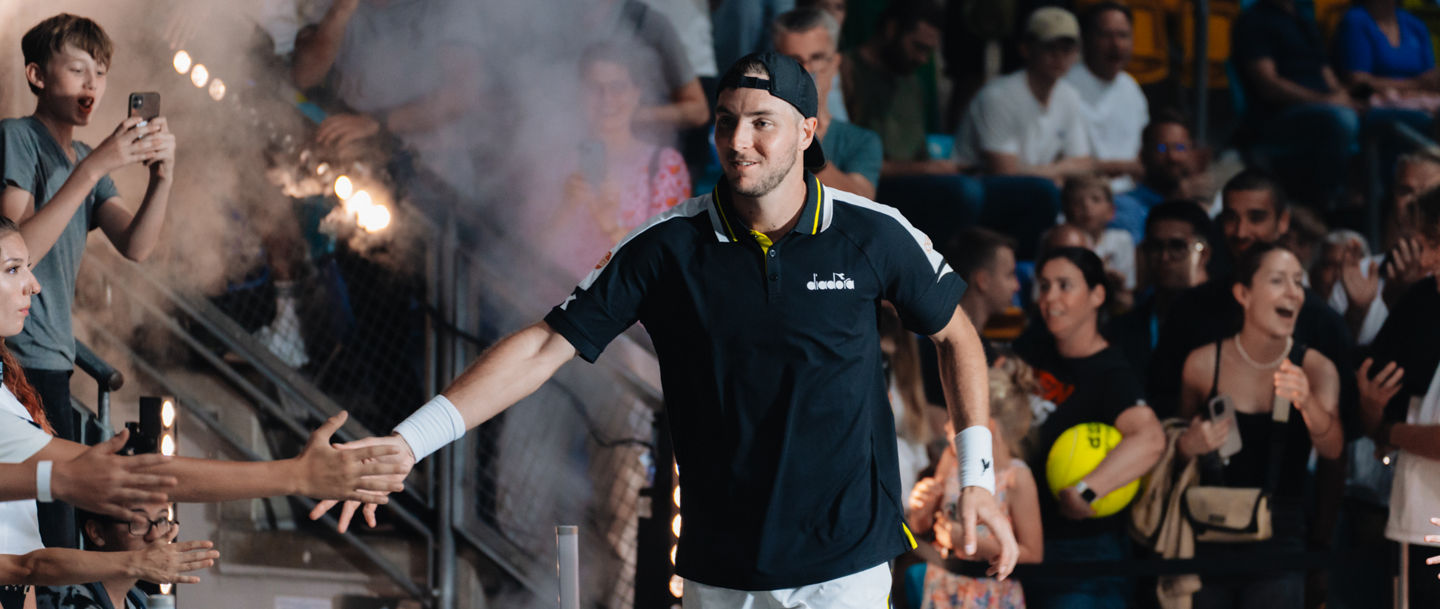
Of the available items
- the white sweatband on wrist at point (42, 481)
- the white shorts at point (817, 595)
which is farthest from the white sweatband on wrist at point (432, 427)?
the white sweatband on wrist at point (42, 481)

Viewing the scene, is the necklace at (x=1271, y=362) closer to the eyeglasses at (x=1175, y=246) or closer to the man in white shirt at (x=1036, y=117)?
the eyeglasses at (x=1175, y=246)

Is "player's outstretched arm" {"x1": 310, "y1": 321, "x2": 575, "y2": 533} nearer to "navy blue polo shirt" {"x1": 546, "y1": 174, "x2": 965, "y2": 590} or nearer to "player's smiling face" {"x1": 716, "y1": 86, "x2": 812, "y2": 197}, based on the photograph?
"navy blue polo shirt" {"x1": 546, "y1": 174, "x2": 965, "y2": 590}

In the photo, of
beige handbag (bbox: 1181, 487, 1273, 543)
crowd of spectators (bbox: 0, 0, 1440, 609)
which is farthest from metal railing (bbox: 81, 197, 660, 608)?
beige handbag (bbox: 1181, 487, 1273, 543)

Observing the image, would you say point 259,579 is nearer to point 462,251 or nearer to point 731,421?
point 462,251

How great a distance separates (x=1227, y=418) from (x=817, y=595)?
2549 millimetres

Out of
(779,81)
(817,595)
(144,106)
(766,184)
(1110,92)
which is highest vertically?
(1110,92)

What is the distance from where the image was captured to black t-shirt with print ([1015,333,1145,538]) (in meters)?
4.55

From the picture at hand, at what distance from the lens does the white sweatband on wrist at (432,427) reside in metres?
2.69

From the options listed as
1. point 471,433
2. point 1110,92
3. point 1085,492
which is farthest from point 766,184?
point 1110,92

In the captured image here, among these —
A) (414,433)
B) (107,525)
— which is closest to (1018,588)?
(414,433)

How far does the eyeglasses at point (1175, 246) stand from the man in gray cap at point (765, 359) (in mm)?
2835

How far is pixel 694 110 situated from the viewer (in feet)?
17.5

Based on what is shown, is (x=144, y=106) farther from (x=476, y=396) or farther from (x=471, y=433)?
(x=476, y=396)

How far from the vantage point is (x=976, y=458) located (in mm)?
2869
